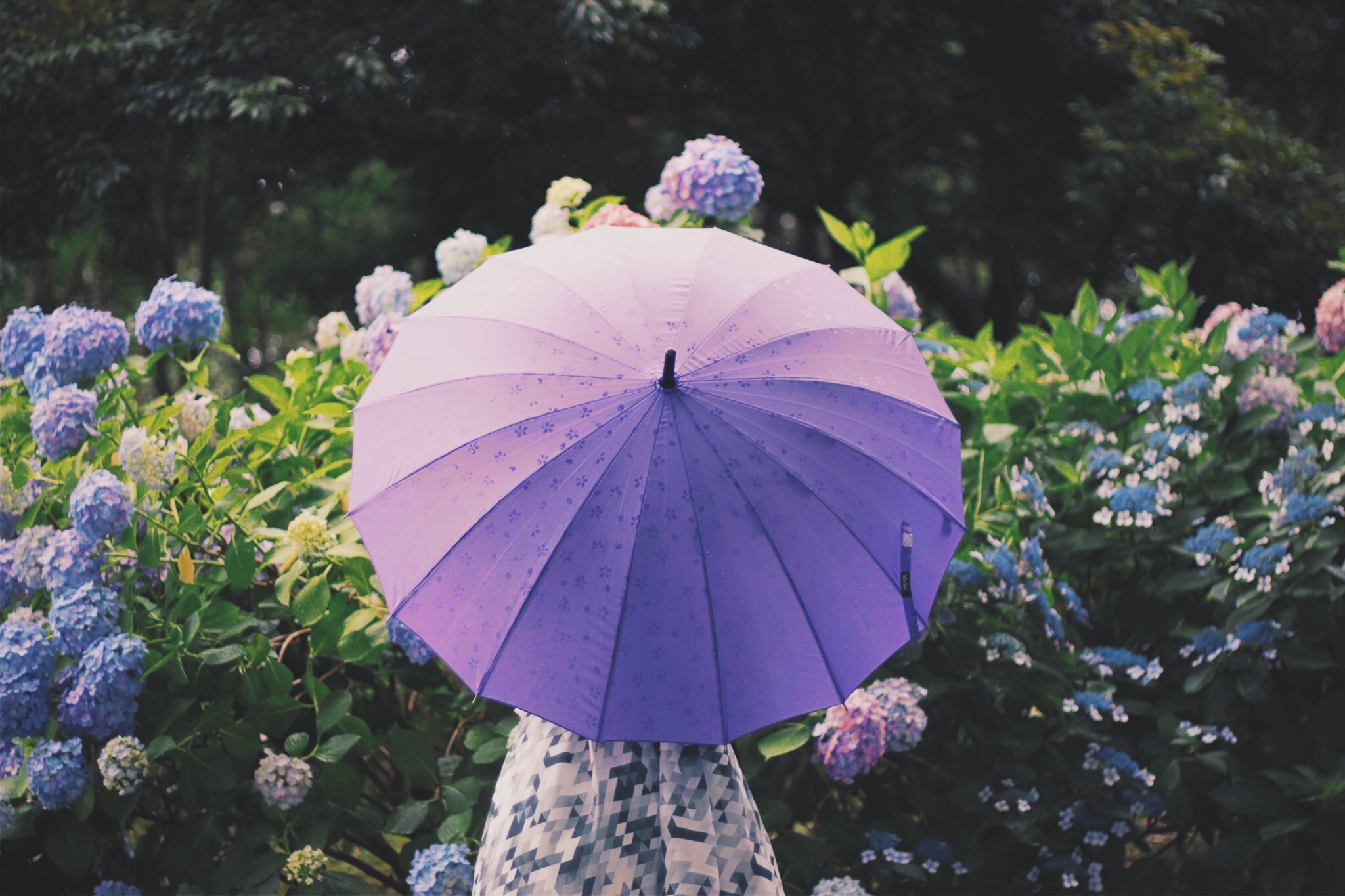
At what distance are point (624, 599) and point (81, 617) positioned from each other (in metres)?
1.25

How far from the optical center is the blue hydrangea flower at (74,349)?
2213mm

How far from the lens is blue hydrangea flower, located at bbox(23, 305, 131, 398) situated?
7.26 feet

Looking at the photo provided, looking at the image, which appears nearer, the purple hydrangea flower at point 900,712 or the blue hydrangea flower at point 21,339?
the purple hydrangea flower at point 900,712

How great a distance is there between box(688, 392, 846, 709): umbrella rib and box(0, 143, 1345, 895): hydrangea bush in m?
0.76

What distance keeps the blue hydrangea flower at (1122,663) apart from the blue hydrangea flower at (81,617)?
6.46 feet

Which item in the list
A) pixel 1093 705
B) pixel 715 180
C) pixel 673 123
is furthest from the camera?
pixel 673 123

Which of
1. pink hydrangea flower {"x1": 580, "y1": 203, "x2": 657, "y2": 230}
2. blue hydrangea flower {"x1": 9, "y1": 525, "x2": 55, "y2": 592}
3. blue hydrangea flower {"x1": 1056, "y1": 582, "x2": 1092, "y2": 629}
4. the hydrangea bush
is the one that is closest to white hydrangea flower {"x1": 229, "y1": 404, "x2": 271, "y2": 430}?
the hydrangea bush

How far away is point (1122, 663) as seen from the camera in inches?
94.7

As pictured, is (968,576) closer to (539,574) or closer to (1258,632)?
(1258,632)

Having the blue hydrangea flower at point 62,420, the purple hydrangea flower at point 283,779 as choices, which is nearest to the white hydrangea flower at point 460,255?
the blue hydrangea flower at point 62,420

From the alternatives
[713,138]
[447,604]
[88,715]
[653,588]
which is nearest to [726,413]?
[653,588]

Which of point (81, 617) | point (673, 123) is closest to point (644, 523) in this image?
point (81, 617)

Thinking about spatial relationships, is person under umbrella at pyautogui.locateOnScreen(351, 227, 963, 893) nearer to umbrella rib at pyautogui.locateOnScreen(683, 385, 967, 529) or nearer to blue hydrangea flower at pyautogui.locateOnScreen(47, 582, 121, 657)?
umbrella rib at pyautogui.locateOnScreen(683, 385, 967, 529)

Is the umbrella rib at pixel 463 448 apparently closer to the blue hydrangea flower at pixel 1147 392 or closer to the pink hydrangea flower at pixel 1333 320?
the blue hydrangea flower at pixel 1147 392
